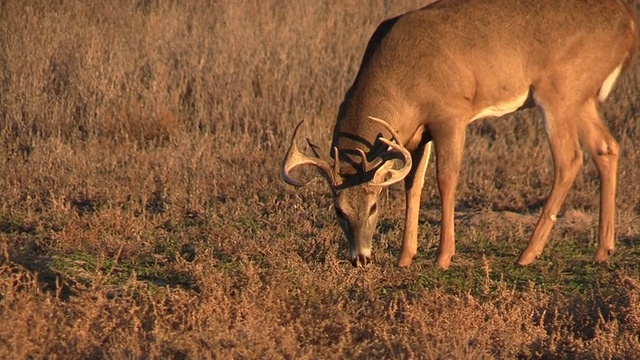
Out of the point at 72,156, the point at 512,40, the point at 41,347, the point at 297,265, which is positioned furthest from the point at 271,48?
the point at 41,347

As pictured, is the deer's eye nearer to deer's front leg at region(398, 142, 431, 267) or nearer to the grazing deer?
the grazing deer

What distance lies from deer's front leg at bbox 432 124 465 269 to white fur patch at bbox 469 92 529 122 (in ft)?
1.32

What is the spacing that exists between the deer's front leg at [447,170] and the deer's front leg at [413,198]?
11.8 inches

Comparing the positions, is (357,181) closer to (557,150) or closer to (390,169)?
(390,169)

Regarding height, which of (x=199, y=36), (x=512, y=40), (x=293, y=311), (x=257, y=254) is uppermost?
(x=512, y=40)

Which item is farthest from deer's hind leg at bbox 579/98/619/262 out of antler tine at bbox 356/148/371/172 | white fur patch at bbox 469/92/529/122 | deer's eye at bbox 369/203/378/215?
antler tine at bbox 356/148/371/172

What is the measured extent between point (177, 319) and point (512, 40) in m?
3.85

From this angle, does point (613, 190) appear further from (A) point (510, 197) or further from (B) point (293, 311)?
(B) point (293, 311)

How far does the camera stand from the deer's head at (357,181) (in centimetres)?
841

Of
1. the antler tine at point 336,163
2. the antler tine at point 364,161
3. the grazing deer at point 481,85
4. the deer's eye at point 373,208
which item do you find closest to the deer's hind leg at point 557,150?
the grazing deer at point 481,85

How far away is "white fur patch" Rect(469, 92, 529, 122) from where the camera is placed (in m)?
9.29

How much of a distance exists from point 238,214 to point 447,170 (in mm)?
2061

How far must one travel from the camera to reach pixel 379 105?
29.0 ft

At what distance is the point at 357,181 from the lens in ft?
27.8
